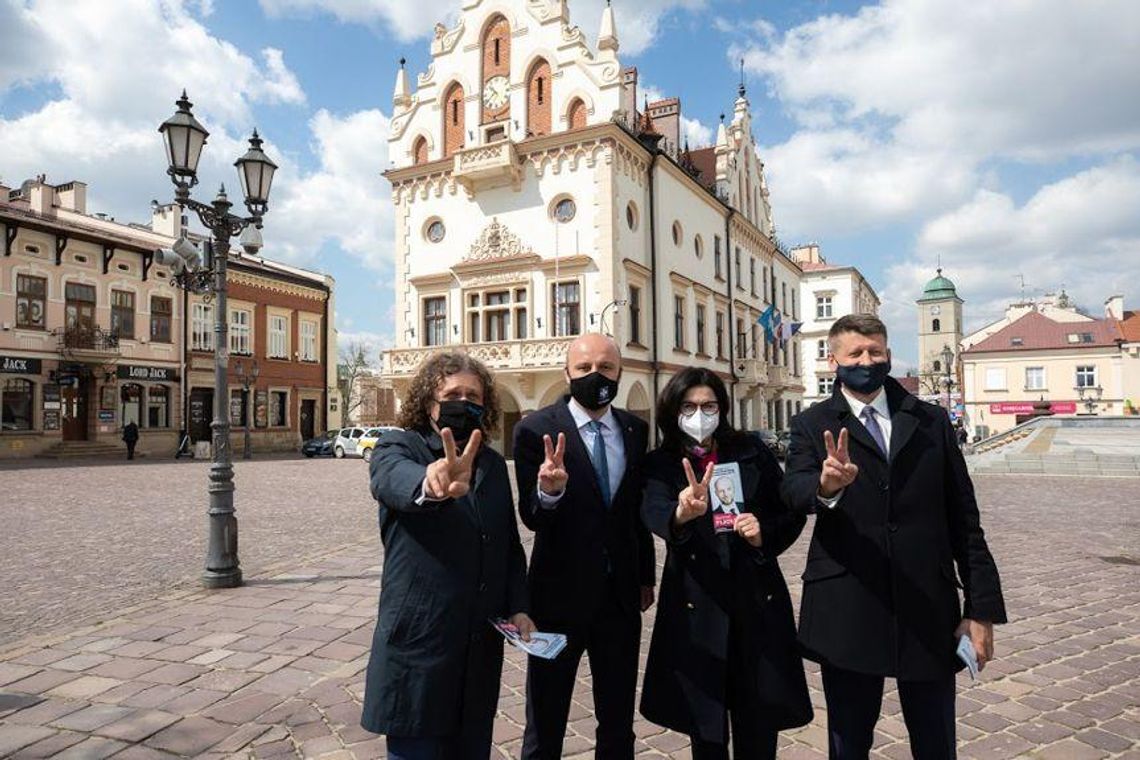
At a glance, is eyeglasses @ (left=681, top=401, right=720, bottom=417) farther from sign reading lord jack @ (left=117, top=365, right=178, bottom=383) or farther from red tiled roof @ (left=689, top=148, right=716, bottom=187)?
sign reading lord jack @ (left=117, top=365, right=178, bottom=383)

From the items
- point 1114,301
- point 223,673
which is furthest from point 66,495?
point 1114,301

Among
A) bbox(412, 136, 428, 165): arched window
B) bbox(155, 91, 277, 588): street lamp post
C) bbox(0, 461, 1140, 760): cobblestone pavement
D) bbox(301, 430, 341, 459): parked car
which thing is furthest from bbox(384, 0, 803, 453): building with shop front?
bbox(0, 461, 1140, 760): cobblestone pavement

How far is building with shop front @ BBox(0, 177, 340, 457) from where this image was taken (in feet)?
93.9

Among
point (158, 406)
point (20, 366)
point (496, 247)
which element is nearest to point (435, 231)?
point (496, 247)

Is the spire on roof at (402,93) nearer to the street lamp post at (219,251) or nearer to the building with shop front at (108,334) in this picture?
the building with shop front at (108,334)

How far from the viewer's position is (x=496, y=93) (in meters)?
27.6

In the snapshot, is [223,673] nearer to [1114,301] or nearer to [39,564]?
[39,564]

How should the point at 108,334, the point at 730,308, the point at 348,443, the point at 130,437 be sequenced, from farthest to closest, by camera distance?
the point at 730,308, the point at 348,443, the point at 108,334, the point at 130,437

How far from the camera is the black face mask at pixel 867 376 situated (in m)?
2.94

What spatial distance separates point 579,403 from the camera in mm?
3279

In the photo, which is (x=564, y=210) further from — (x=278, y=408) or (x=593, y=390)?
(x=593, y=390)

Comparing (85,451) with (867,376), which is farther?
(85,451)

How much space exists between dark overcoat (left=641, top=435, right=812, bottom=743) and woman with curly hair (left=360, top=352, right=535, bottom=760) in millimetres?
620

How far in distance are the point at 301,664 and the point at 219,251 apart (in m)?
5.41
